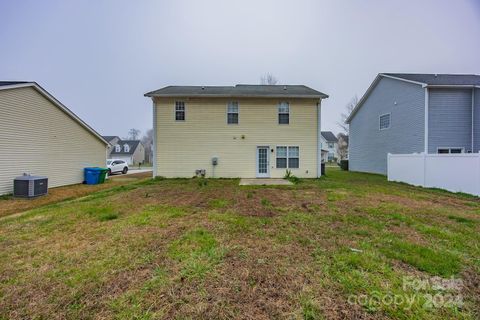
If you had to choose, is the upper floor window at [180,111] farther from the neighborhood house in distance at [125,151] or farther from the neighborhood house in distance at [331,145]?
the neighborhood house in distance at [331,145]

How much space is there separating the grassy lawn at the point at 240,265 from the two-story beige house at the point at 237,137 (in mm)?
7718

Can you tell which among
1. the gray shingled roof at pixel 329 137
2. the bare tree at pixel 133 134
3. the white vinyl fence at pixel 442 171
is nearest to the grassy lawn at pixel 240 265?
the white vinyl fence at pixel 442 171

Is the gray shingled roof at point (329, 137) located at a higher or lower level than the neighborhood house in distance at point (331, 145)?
higher

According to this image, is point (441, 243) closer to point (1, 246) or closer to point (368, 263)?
point (368, 263)

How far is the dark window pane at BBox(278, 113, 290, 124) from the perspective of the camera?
13275mm

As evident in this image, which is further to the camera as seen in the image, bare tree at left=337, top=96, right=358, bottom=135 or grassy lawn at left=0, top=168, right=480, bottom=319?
bare tree at left=337, top=96, right=358, bottom=135

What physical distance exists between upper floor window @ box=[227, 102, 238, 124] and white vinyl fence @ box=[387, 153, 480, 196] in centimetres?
971

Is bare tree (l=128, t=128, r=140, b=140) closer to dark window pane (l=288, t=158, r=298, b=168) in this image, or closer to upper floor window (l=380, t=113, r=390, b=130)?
dark window pane (l=288, t=158, r=298, b=168)

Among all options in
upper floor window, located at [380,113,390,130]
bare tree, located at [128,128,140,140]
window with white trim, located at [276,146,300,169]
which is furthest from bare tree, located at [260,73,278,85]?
bare tree, located at [128,128,140,140]

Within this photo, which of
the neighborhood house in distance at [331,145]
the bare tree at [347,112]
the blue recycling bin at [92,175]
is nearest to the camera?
the blue recycling bin at [92,175]

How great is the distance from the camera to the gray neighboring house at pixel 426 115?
12328 millimetres

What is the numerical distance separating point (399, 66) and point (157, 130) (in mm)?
26635

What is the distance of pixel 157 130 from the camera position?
13055 mm

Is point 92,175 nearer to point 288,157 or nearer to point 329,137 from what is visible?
point 288,157
